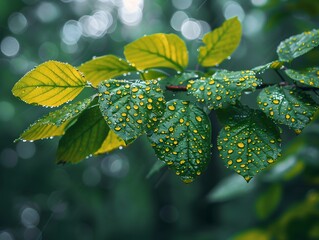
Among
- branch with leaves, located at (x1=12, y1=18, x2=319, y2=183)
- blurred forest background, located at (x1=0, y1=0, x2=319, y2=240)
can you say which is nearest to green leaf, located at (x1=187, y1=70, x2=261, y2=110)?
branch with leaves, located at (x1=12, y1=18, x2=319, y2=183)

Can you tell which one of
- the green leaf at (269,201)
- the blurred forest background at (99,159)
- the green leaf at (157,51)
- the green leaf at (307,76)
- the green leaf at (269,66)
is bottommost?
the blurred forest background at (99,159)

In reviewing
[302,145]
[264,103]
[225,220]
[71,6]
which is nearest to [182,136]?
[264,103]

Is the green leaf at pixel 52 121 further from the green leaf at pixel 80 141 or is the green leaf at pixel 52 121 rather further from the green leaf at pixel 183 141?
the green leaf at pixel 183 141

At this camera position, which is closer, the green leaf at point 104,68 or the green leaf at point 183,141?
the green leaf at point 183,141

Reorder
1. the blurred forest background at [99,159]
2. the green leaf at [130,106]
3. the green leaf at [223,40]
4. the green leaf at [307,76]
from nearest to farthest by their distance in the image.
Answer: the green leaf at [130,106] < the green leaf at [307,76] < the green leaf at [223,40] < the blurred forest background at [99,159]

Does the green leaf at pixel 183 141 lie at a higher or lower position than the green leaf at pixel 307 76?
higher

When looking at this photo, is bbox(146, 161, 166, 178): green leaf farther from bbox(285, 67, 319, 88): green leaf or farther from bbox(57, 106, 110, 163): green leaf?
bbox(285, 67, 319, 88): green leaf

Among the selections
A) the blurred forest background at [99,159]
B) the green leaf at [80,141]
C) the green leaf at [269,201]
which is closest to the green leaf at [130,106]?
the green leaf at [80,141]

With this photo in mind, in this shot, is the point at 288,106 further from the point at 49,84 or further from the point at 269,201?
the point at 269,201

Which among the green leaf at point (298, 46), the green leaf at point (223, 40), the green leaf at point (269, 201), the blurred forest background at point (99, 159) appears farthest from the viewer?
the blurred forest background at point (99, 159)
